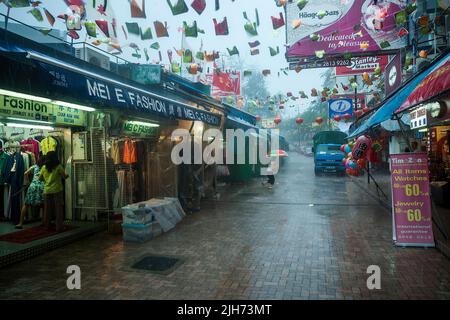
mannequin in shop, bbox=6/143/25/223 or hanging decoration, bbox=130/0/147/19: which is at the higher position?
hanging decoration, bbox=130/0/147/19

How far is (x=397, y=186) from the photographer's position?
251 inches

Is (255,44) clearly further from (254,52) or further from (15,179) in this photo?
(15,179)

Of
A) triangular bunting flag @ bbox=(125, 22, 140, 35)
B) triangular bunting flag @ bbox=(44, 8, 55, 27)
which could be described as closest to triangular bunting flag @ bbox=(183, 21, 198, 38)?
triangular bunting flag @ bbox=(125, 22, 140, 35)

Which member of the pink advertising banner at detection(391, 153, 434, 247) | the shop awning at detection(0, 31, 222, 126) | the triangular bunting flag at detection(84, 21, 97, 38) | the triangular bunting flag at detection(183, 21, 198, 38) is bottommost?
the pink advertising banner at detection(391, 153, 434, 247)

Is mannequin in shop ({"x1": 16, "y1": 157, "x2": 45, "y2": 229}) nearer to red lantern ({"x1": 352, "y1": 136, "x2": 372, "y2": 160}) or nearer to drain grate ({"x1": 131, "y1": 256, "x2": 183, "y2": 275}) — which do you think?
drain grate ({"x1": 131, "y1": 256, "x2": 183, "y2": 275})

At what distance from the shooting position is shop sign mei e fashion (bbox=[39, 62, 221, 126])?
202 inches

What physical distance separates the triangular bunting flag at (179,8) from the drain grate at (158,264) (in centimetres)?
612

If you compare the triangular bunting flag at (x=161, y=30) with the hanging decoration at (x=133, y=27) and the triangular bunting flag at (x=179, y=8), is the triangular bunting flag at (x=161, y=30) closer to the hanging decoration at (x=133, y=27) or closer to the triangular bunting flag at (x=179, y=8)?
the hanging decoration at (x=133, y=27)

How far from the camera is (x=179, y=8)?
7.93 metres

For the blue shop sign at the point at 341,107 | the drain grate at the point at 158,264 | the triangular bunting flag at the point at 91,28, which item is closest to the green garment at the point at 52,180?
the drain grate at the point at 158,264

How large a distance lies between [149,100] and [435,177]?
10.8m

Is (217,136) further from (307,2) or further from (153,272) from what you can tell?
(153,272)

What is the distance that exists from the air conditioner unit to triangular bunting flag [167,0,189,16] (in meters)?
3.28

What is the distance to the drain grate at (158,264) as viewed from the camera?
5.30 meters
